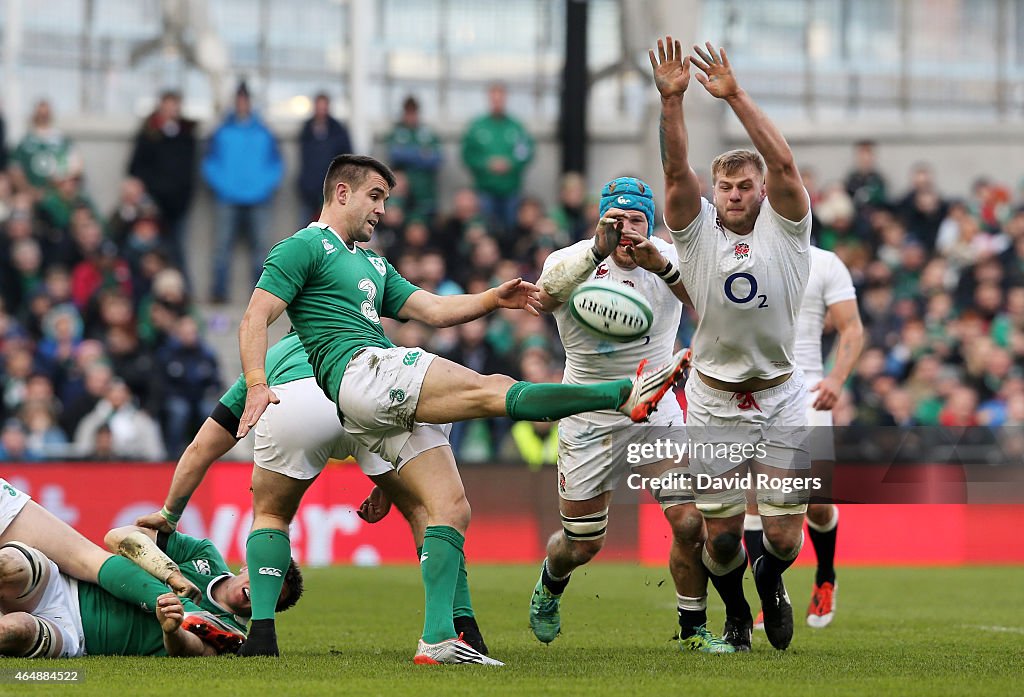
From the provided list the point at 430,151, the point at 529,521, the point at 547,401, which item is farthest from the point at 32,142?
the point at 547,401

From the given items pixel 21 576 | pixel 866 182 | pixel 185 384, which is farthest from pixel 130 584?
pixel 866 182

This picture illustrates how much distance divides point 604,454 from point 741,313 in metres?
1.22

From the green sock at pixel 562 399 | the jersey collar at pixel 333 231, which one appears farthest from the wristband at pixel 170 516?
the green sock at pixel 562 399

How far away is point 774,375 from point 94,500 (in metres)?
9.00

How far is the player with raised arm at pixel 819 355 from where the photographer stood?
10.6 meters

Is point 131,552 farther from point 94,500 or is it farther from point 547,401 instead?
point 94,500

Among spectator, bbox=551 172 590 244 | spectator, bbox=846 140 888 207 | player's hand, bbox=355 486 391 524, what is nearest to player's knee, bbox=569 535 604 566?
player's hand, bbox=355 486 391 524

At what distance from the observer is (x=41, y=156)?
19.3m

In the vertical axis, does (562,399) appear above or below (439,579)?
above

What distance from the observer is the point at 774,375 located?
29.0ft

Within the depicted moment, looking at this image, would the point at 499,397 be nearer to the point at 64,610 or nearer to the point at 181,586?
the point at 181,586

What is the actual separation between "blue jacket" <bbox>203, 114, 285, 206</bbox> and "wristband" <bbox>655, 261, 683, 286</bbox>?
1204 centimetres

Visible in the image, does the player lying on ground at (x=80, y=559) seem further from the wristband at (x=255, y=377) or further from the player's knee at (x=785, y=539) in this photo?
the player's knee at (x=785, y=539)

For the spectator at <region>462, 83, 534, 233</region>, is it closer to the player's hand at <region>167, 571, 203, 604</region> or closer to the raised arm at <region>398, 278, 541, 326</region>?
the raised arm at <region>398, 278, 541, 326</region>
